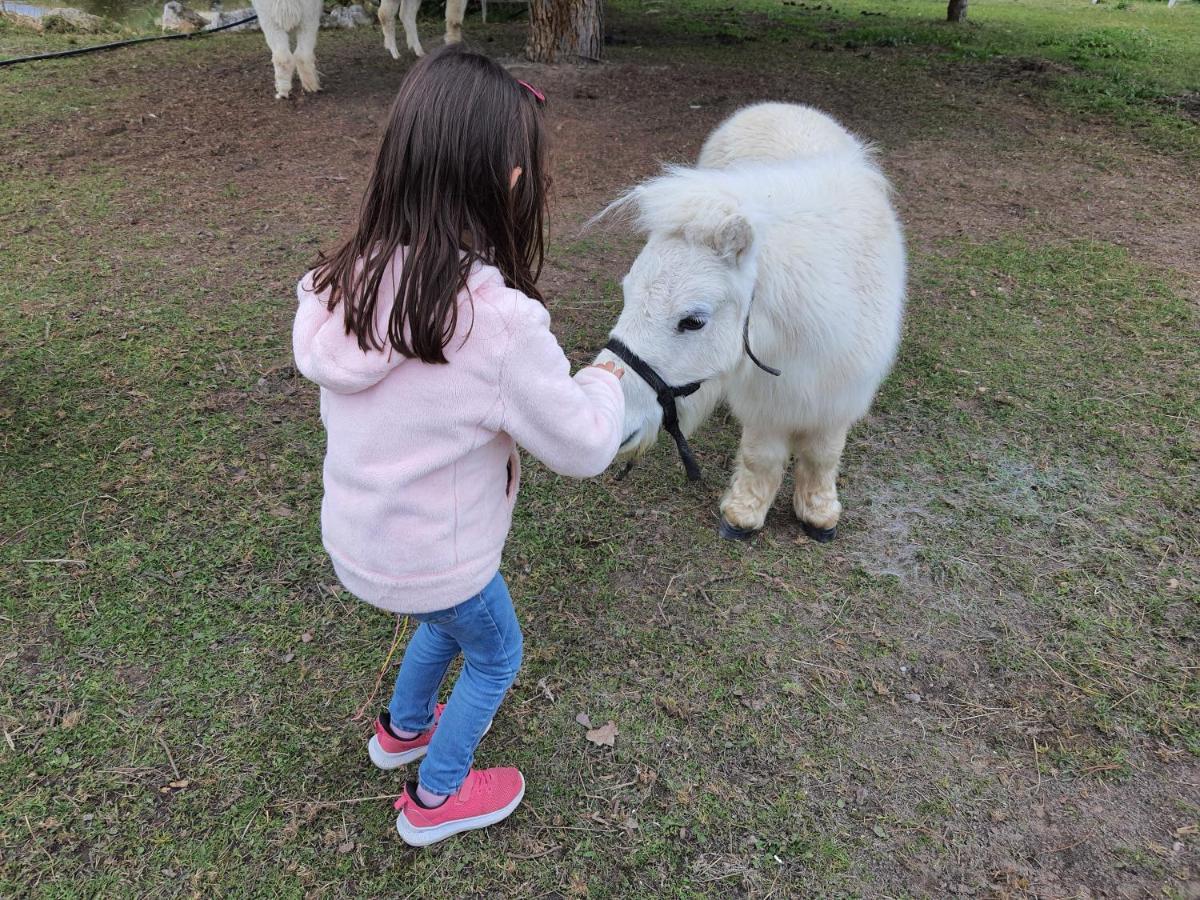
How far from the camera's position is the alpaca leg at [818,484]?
2.81m

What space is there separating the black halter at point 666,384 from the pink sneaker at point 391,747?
3.54ft

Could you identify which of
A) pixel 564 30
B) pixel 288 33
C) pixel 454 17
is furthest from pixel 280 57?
pixel 564 30

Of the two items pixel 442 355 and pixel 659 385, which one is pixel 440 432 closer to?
pixel 442 355

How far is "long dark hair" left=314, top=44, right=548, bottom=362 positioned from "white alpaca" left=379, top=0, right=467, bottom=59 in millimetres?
8627

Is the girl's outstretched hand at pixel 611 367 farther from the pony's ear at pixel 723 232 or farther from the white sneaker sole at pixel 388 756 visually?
the white sneaker sole at pixel 388 756

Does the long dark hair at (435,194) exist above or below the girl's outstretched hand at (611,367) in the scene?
above

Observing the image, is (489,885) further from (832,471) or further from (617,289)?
(617,289)

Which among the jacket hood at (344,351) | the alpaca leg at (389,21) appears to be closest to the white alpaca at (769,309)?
the jacket hood at (344,351)

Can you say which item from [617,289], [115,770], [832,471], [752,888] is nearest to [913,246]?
[617,289]

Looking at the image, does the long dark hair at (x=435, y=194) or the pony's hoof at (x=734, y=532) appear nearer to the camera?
the long dark hair at (x=435, y=194)

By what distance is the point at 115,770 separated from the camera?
200 cm

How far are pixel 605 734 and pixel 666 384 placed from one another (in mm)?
1095

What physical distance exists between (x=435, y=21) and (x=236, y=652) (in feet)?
38.1

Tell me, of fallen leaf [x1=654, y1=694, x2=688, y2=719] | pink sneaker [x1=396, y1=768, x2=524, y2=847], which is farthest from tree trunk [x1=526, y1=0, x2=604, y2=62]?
pink sneaker [x1=396, y1=768, x2=524, y2=847]
